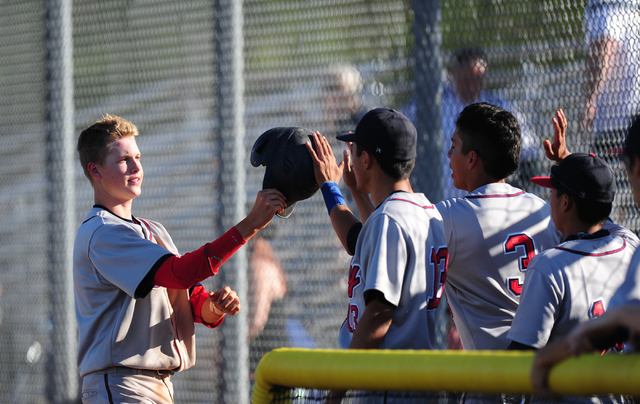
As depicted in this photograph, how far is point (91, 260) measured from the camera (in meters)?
2.65

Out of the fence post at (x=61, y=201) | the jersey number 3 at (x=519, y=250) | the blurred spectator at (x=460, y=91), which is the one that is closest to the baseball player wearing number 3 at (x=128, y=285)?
the jersey number 3 at (x=519, y=250)

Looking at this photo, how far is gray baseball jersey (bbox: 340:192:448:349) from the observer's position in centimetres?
215

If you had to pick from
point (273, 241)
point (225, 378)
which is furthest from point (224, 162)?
point (225, 378)

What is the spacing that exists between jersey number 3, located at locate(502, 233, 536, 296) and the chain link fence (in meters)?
1.05

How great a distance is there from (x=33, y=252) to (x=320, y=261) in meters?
2.75

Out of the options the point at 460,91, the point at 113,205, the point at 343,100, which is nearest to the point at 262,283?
the point at 343,100

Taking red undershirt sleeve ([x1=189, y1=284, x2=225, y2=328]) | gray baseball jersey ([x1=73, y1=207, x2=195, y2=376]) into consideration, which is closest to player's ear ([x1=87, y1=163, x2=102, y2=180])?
gray baseball jersey ([x1=73, y1=207, x2=195, y2=376])

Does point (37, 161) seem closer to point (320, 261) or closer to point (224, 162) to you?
point (224, 162)

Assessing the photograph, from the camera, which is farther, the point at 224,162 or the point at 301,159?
the point at 224,162

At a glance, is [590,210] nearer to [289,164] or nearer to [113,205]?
[289,164]

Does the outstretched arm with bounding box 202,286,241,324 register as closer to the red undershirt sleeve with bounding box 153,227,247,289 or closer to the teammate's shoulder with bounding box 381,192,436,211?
the red undershirt sleeve with bounding box 153,227,247,289

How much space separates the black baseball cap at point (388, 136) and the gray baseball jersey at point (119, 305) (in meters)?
1.00

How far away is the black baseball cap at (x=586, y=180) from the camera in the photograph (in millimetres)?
2398

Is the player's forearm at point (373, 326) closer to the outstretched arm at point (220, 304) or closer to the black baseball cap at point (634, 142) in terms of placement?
the outstretched arm at point (220, 304)
